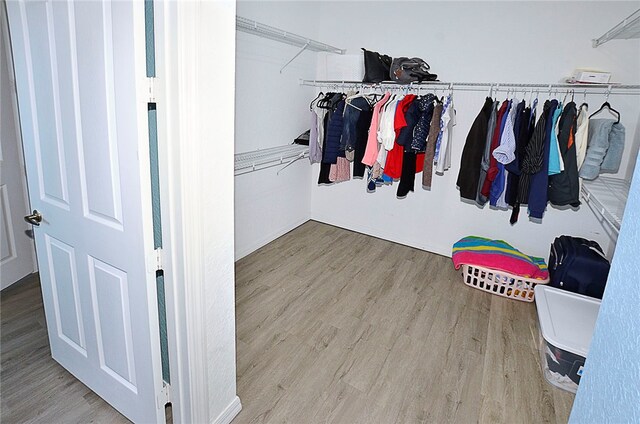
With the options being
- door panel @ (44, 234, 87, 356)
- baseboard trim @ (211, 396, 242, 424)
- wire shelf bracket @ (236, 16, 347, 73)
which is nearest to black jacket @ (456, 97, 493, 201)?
wire shelf bracket @ (236, 16, 347, 73)

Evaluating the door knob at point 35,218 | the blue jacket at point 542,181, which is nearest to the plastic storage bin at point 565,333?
the blue jacket at point 542,181

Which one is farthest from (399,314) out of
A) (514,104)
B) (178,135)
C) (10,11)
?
(10,11)

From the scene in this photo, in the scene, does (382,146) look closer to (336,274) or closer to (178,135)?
(336,274)

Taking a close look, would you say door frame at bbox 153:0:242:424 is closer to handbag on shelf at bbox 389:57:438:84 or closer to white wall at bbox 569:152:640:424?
white wall at bbox 569:152:640:424

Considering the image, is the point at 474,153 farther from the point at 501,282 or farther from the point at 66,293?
the point at 66,293

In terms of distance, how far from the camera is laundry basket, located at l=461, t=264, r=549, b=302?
283cm

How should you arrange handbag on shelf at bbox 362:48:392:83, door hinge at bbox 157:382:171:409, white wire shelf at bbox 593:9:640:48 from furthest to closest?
handbag on shelf at bbox 362:48:392:83
white wire shelf at bbox 593:9:640:48
door hinge at bbox 157:382:171:409

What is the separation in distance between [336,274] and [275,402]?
1.43 meters

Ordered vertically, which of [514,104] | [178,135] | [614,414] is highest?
[514,104]

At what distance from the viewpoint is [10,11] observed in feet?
4.95

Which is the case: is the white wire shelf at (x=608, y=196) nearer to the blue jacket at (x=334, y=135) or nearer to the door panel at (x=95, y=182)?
the blue jacket at (x=334, y=135)

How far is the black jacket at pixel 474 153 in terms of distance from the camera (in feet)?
9.56

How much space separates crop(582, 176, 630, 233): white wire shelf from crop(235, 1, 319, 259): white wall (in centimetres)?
252

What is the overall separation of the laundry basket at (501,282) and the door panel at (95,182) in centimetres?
244
